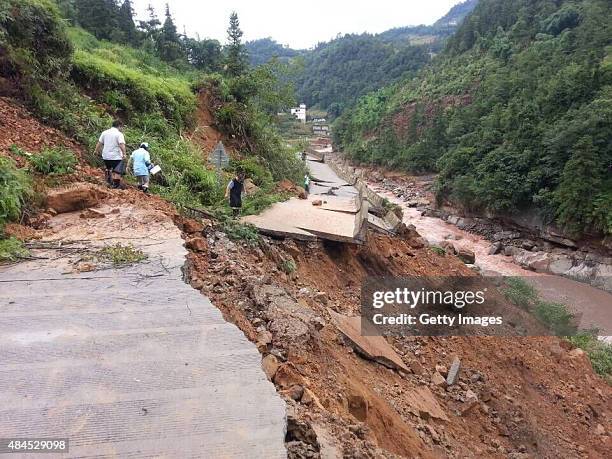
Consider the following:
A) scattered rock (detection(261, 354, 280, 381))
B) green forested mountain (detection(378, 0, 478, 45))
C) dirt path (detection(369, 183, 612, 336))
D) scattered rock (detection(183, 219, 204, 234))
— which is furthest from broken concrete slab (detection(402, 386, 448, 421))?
green forested mountain (detection(378, 0, 478, 45))

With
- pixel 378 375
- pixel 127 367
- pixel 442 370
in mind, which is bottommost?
pixel 442 370

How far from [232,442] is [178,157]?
7981mm

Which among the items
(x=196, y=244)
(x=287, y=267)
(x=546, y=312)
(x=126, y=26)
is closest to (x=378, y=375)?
(x=287, y=267)

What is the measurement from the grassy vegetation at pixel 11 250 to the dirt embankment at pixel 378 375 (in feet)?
5.58

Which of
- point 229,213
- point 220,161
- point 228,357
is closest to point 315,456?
point 228,357

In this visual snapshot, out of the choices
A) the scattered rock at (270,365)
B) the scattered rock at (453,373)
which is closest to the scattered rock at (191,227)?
the scattered rock at (270,365)

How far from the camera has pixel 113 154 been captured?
6945 millimetres

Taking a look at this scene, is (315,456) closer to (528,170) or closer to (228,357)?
(228,357)

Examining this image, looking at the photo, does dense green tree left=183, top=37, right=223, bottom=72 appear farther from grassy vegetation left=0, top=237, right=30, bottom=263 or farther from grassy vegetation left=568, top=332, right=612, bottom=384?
grassy vegetation left=0, top=237, right=30, bottom=263

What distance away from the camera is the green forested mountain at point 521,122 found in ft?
69.9

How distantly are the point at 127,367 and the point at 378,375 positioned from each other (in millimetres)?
3202

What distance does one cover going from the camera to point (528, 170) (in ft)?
81.9

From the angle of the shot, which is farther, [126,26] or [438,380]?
[126,26]

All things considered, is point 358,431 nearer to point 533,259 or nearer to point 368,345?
point 368,345
